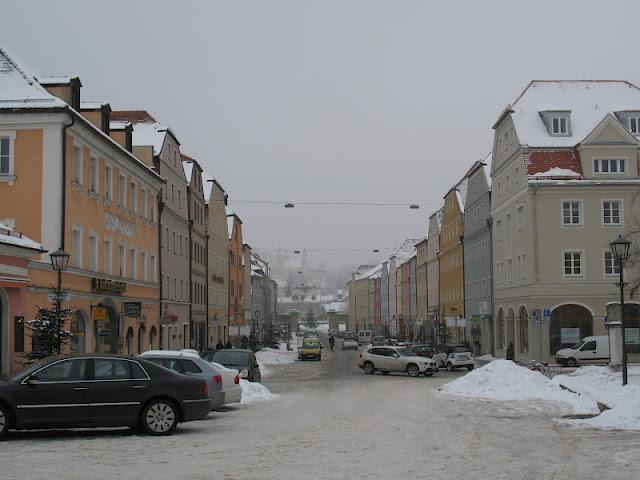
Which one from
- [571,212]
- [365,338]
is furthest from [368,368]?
[365,338]

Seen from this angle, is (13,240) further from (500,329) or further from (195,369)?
(500,329)

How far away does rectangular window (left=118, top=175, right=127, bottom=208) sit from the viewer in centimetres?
4006

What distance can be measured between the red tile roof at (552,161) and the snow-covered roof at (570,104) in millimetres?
567

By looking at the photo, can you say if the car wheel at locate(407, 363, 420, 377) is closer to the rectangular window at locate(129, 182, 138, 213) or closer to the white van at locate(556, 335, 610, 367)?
the white van at locate(556, 335, 610, 367)

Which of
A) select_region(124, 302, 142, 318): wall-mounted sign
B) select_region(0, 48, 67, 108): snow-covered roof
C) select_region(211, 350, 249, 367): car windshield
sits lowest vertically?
select_region(211, 350, 249, 367): car windshield

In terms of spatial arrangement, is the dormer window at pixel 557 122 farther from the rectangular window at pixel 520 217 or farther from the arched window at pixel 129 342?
the arched window at pixel 129 342

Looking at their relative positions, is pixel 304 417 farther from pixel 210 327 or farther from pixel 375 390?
pixel 210 327

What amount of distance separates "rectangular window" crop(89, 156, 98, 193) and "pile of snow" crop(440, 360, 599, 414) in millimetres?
16092

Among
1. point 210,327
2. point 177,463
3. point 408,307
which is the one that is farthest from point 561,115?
point 408,307

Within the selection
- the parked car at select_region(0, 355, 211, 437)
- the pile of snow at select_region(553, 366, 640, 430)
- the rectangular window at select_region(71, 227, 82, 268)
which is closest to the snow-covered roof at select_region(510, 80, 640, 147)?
the pile of snow at select_region(553, 366, 640, 430)

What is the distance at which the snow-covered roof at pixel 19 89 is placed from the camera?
98.8 feet

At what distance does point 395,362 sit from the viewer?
1791 inches

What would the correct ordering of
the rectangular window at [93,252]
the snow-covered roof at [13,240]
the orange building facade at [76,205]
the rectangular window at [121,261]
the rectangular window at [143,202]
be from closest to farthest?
the snow-covered roof at [13,240]
the orange building facade at [76,205]
the rectangular window at [93,252]
the rectangular window at [121,261]
the rectangular window at [143,202]

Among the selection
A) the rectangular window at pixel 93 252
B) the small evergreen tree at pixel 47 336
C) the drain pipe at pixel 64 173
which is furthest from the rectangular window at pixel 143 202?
the small evergreen tree at pixel 47 336
